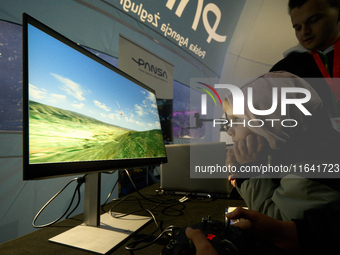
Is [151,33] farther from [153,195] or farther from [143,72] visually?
[153,195]

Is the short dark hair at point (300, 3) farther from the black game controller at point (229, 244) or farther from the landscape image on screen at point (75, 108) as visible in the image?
the black game controller at point (229, 244)

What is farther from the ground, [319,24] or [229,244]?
[319,24]

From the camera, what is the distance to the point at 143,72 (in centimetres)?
166

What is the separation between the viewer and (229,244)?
Result: 0.34 metres

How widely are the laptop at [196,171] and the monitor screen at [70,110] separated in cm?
39

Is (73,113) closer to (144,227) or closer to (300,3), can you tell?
(144,227)

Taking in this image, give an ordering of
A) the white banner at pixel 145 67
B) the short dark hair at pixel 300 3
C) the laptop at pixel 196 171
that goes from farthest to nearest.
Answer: the white banner at pixel 145 67
the laptop at pixel 196 171
the short dark hair at pixel 300 3

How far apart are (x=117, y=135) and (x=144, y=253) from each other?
0.34m

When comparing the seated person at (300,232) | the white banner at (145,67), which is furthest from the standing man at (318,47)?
the white banner at (145,67)

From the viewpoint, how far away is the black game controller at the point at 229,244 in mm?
327

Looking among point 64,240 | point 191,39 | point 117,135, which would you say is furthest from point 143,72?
point 191,39

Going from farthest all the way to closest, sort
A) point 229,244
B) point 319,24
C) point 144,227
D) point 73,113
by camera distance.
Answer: point 319,24 → point 144,227 → point 73,113 → point 229,244

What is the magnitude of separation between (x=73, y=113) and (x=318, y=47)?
102 cm

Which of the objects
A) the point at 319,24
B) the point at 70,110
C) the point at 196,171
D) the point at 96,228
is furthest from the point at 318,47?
the point at 96,228
